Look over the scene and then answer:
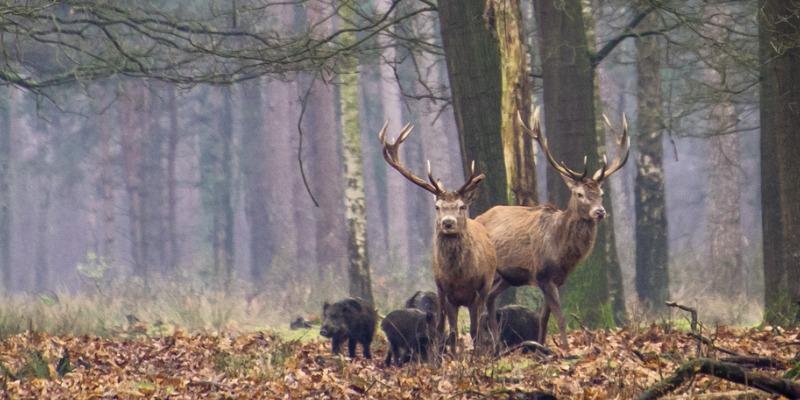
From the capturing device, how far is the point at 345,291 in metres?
24.9

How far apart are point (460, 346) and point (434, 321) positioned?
55.4 inches

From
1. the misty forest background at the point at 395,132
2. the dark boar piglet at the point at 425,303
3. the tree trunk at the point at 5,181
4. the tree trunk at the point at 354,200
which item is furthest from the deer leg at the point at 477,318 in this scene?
the tree trunk at the point at 5,181

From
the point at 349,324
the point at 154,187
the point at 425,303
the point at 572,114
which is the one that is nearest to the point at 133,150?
the point at 154,187

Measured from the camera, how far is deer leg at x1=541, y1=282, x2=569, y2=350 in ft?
37.7

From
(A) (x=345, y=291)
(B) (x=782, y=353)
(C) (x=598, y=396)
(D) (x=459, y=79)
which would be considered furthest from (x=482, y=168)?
(A) (x=345, y=291)

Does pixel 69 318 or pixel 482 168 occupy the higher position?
pixel 482 168

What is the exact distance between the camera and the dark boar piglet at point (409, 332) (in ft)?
38.3

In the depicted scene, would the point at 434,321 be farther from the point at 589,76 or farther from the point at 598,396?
the point at 589,76

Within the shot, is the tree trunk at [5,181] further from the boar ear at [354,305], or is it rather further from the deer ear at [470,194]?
the deer ear at [470,194]

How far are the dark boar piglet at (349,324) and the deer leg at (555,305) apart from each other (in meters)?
1.92

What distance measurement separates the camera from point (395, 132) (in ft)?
147

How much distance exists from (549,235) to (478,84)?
2.67 m

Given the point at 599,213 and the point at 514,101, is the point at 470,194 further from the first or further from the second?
the point at 514,101

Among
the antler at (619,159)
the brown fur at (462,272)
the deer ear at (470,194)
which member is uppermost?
the antler at (619,159)
